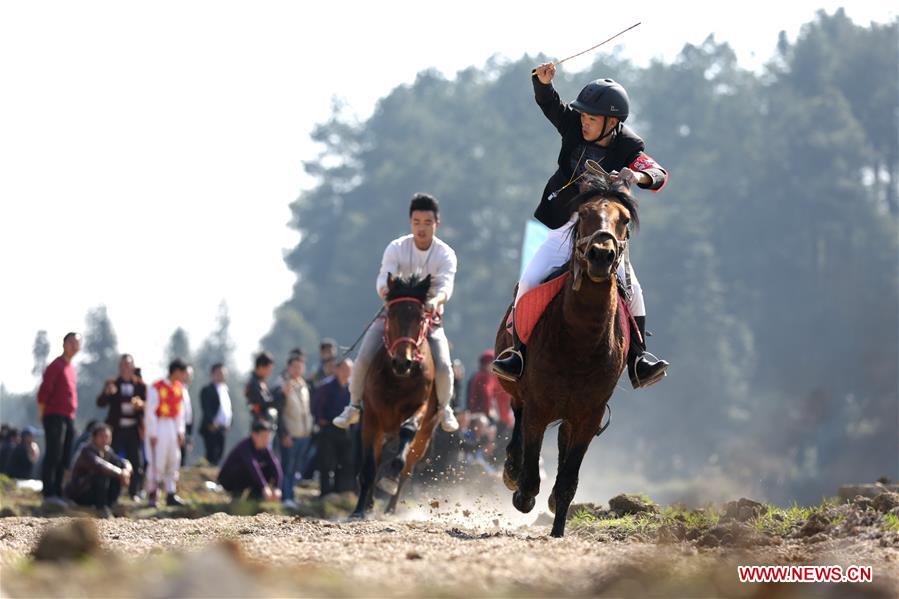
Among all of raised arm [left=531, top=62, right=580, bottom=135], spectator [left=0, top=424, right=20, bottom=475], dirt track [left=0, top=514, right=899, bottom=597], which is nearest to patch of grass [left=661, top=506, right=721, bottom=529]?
dirt track [left=0, top=514, right=899, bottom=597]

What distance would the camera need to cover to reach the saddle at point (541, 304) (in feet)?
38.6

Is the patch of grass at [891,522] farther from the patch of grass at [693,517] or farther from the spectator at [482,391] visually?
the spectator at [482,391]

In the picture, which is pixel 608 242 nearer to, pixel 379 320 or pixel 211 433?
pixel 379 320

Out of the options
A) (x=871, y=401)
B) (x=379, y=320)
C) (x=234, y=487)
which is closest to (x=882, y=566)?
(x=379, y=320)

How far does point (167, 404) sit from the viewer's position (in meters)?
22.0

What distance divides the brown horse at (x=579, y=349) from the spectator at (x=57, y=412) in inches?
372

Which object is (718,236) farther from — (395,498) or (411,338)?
(411,338)

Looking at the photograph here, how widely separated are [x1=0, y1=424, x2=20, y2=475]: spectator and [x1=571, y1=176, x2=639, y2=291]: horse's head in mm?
18776

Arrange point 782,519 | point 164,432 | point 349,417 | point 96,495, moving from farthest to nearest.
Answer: point 164,432
point 96,495
point 349,417
point 782,519

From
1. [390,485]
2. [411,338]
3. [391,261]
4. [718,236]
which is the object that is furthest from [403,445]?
[718,236]

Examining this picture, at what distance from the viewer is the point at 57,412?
20.2m

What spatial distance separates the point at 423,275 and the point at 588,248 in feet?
20.5

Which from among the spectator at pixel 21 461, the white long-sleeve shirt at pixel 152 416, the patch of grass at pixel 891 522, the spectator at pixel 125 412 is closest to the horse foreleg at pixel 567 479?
the patch of grass at pixel 891 522

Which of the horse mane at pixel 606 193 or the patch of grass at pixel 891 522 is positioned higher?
the horse mane at pixel 606 193
